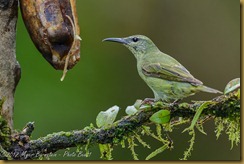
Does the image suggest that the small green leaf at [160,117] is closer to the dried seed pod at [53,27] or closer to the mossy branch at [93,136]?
the mossy branch at [93,136]

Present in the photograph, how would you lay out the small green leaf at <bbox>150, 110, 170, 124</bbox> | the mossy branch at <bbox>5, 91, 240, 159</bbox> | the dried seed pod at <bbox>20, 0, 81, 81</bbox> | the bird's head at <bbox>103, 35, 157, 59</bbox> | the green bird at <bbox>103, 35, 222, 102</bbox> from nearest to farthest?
the small green leaf at <bbox>150, 110, 170, 124</bbox> < the mossy branch at <bbox>5, 91, 240, 159</bbox> < the dried seed pod at <bbox>20, 0, 81, 81</bbox> < the green bird at <bbox>103, 35, 222, 102</bbox> < the bird's head at <bbox>103, 35, 157, 59</bbox>

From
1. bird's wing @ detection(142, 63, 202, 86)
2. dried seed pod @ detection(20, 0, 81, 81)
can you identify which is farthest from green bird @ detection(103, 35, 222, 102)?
dried seed pod @ detection(20, 0, 81, 81)

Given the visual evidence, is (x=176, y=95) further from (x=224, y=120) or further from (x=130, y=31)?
(x=130, y=31)

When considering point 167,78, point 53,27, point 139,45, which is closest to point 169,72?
point 167,78

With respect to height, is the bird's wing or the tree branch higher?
the tree branch

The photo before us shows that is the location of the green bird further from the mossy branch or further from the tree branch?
the tree branch

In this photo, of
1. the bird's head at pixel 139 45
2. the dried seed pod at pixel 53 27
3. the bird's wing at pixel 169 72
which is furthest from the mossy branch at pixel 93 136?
the bird's head at pixel 139 45
